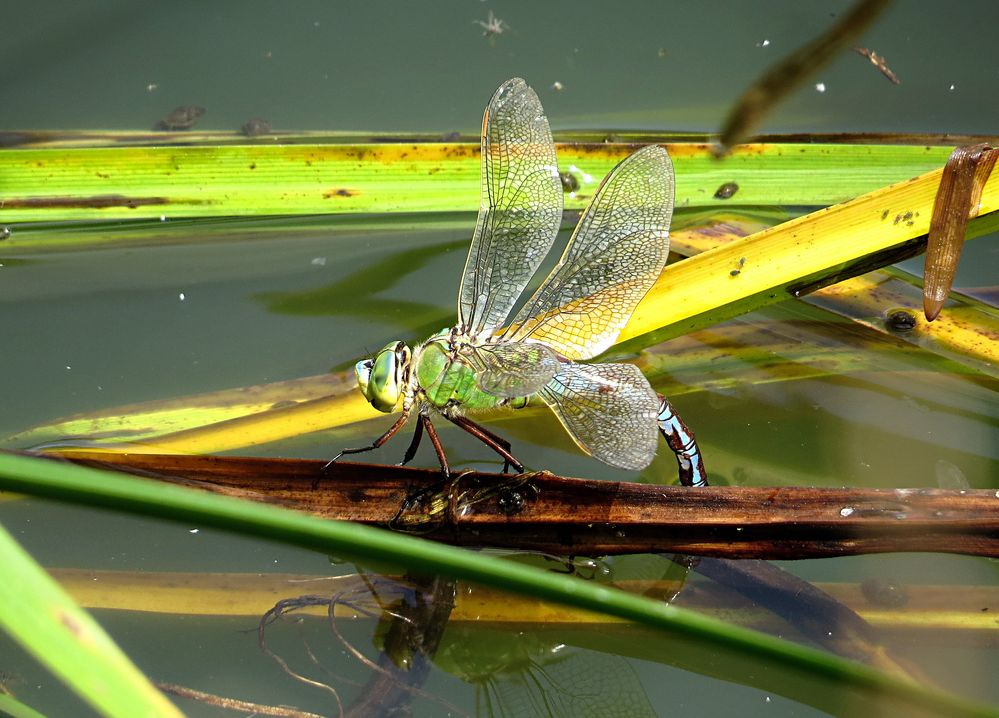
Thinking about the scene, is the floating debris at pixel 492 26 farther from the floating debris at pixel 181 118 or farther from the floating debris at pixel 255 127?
the floating debris at pixel 181 118

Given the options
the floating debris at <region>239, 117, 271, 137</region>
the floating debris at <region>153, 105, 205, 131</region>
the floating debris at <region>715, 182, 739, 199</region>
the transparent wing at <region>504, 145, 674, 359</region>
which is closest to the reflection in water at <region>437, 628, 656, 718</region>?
the transparent wing at <region>504, 145, 674, 359</region>

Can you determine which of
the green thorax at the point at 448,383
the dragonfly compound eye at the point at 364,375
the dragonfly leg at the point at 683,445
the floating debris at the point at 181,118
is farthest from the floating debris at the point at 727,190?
the floating debris at the point at 181,118

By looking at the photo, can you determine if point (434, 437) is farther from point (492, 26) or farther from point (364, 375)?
point (492, 26)

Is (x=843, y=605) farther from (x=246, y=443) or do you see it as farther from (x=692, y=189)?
(x=246, y=443)

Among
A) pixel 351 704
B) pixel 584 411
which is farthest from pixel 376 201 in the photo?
pixel 351 704

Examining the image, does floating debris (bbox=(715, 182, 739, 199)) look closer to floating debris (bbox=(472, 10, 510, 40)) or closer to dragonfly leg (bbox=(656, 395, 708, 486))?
dragonfly leg (bbox=(656, 395, 708, 486))

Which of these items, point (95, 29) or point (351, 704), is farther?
point (95, 29)
